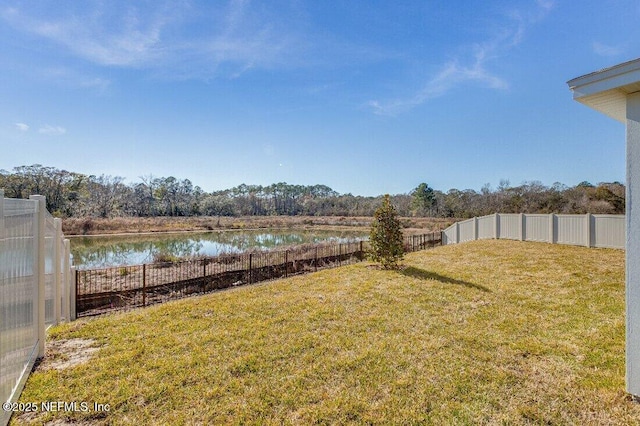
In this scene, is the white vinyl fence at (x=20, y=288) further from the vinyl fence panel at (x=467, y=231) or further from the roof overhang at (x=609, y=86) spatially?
the vinyl fence panel at (x=467, y=231)

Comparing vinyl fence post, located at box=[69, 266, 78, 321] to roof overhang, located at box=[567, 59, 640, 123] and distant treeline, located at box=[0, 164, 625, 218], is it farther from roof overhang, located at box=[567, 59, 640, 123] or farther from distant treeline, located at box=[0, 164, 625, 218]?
distant treeline, located at box=[0, 164, 625, 218]

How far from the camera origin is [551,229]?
493 inches

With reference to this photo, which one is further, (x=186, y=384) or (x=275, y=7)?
(x=275, y=7)

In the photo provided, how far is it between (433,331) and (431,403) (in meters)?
1.70

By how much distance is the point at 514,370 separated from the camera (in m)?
3.07

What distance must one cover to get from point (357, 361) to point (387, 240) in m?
5.97

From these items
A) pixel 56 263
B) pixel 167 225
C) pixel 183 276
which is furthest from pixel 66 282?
pixel 167 225

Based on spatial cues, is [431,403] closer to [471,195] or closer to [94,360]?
[94,360]

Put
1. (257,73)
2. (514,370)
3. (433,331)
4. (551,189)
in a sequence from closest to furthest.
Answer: (514,370), (433,331), (257,73), (551,189)

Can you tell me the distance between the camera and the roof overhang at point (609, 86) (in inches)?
93.5

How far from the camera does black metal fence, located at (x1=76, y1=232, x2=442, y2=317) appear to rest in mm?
6934

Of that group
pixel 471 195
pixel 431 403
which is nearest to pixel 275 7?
pixel 431 403

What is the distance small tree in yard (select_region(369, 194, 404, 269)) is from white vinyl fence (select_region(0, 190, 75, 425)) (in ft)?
24.6

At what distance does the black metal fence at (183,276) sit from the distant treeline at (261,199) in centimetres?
2151
